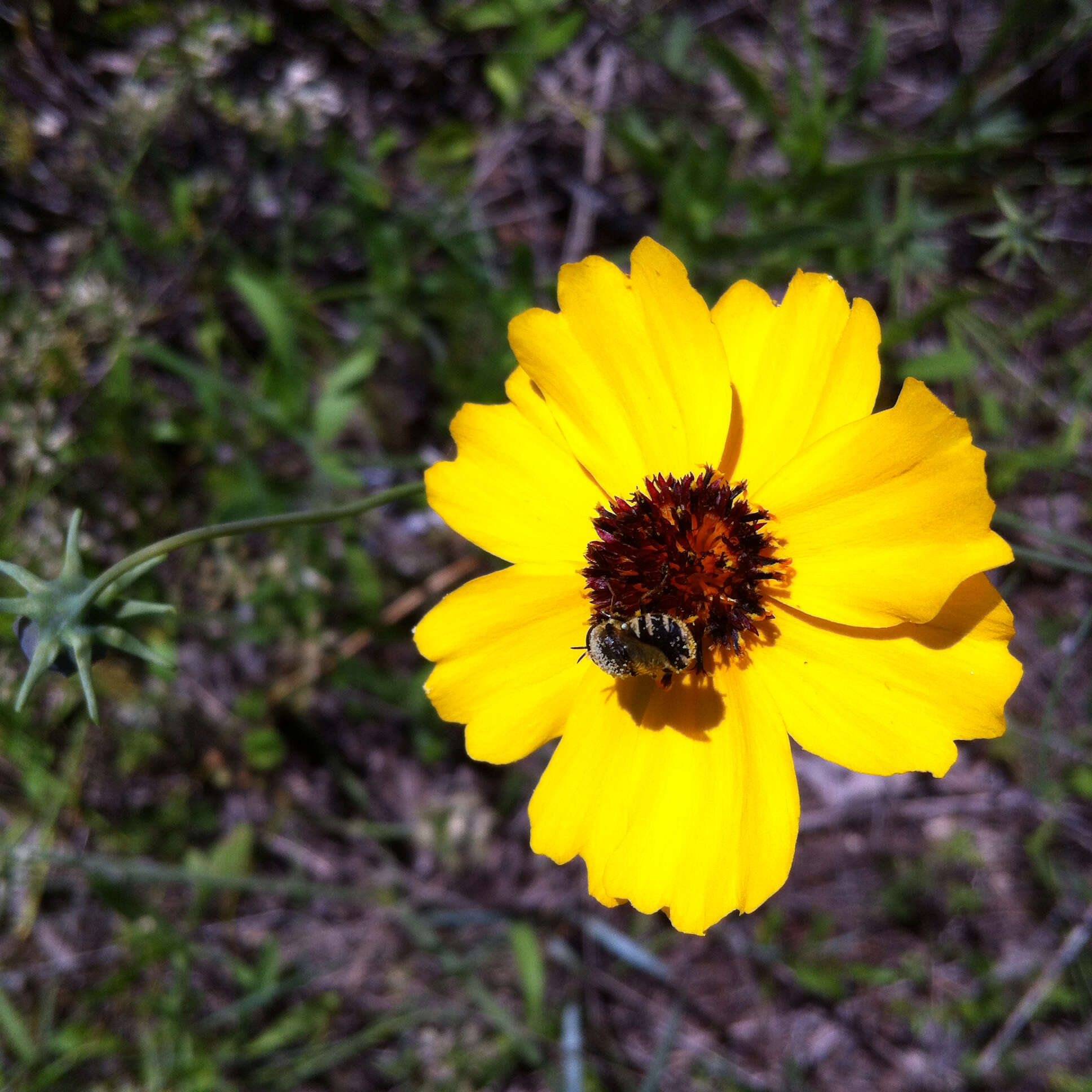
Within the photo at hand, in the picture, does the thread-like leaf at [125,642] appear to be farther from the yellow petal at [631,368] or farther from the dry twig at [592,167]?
the dry twig at [592,167]

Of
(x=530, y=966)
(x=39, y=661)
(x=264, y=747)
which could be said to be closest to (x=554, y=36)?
(x=39, y=661)

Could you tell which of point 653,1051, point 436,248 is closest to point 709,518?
point 436,248

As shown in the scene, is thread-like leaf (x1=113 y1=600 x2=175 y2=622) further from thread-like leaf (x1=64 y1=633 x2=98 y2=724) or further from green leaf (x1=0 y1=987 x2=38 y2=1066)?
green leaf (x1=0 y1=987 x2=38 y2=1066)

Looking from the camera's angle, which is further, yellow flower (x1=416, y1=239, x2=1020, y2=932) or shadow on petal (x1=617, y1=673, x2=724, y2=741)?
shadow on petal (x1=617, y1=673, x2=724, y2=741)

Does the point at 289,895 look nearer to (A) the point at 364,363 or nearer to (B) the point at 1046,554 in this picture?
(A) the point at 364,363

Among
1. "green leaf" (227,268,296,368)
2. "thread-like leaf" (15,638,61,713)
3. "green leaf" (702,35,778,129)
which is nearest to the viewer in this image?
"thread-like leaf" (15,638,61,713)

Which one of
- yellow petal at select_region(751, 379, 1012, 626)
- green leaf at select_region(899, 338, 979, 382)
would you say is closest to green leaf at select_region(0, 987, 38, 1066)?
yellow petal at select_region(751, 379, 1012, 626)
